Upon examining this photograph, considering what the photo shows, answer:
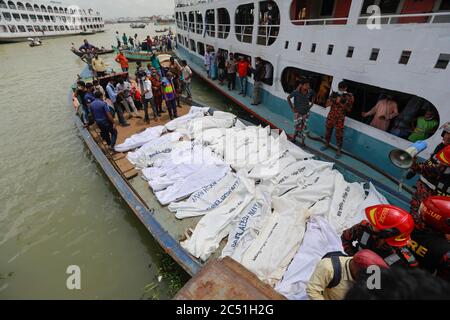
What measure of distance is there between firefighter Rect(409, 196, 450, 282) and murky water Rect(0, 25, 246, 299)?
10.3 ft

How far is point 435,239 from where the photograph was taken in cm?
198

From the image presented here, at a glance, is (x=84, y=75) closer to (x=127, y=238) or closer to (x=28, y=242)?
(x=28, y=242)

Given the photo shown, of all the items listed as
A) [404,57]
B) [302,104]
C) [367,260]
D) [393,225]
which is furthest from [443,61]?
[367,260]

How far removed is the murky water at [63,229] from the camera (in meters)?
3.70

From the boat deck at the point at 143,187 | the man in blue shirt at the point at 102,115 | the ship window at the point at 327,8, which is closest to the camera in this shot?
the boat deck at the point at 143,187

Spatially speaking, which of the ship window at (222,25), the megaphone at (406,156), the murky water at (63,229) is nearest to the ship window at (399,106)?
the megaphone at (406,156)

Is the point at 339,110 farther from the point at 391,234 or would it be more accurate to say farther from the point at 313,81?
the point at 391,234

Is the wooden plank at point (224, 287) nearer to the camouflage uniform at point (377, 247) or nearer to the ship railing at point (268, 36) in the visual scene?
the camouflage uniform at point (377, 247)

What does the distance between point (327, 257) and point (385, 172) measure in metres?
3.60

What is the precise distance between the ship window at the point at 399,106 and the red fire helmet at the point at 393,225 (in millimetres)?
3105

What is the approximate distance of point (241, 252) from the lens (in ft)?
9.73

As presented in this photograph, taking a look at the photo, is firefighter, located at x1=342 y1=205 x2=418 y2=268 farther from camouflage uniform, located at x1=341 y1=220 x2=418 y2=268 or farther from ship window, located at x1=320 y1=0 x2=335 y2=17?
ship window, located at x1=320 y1=0 x2=335 y2=17

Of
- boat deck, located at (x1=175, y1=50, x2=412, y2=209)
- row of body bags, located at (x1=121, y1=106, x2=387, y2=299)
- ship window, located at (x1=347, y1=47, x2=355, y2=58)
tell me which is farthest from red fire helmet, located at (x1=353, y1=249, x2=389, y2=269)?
ship window, located at (x1=347, y1=47, x2=355, y2=58)
